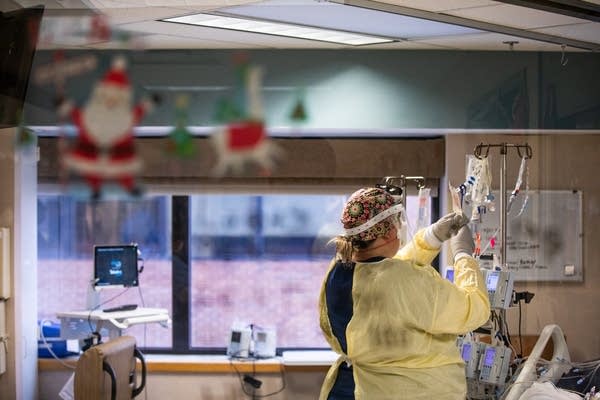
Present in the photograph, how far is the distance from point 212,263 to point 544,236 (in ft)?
3.93

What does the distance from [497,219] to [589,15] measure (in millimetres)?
712

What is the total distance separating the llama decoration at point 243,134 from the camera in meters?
1.34

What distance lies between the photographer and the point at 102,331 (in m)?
3.08

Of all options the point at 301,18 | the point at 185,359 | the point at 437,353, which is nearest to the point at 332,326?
the point at 437,353

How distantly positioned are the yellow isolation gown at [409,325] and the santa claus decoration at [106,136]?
31.9 inches

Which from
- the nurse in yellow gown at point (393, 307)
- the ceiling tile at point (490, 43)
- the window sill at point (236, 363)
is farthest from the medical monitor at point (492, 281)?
the window sill at point (236, 363)

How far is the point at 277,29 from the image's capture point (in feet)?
6.65

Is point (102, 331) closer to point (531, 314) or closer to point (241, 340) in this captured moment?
point (241, 340)

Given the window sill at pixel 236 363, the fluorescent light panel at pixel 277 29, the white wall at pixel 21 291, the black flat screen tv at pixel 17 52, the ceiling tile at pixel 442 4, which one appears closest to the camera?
the black flat screen tv at pixel 17 52

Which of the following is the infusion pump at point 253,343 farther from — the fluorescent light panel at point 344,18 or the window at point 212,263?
the fluorescent light panel at point 344,18

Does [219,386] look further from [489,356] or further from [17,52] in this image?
[17,52]

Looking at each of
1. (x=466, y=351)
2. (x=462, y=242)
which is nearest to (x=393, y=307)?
(x=462, y=242)

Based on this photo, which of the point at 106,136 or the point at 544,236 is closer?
the point at 106,136

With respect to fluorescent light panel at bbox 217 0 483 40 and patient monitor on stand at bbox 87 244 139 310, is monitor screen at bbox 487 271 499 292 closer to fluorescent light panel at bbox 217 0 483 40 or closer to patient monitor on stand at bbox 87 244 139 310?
fluorescent light panel at bbox 217 0 483 40
